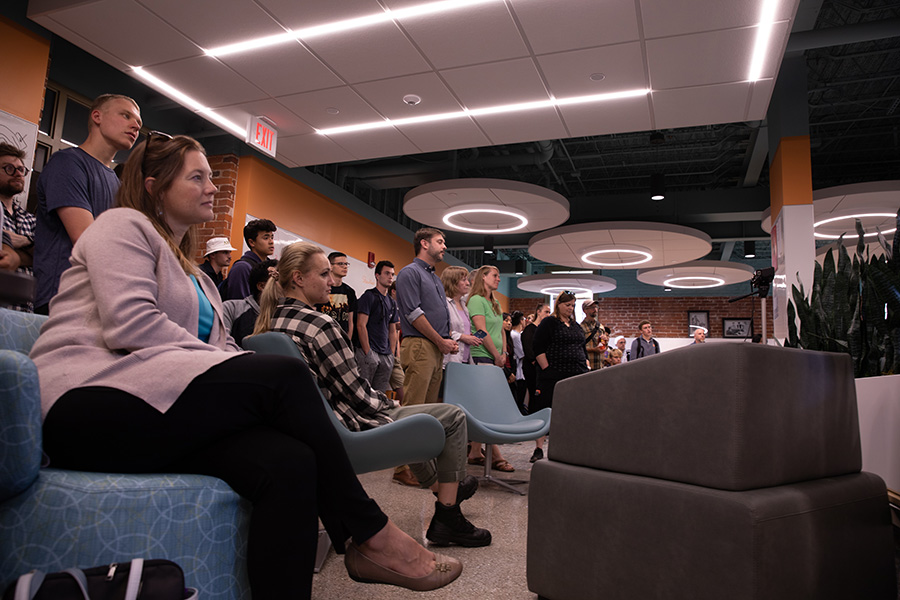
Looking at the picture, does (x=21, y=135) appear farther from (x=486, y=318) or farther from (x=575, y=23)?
(x=575, y=23)

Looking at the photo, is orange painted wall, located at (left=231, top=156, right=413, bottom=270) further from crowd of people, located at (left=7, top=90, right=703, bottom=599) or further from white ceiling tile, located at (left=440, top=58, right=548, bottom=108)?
crowd of people, located at (left=7, top=90, right=703, bottom=599)

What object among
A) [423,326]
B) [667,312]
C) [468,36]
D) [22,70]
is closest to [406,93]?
[468,36]

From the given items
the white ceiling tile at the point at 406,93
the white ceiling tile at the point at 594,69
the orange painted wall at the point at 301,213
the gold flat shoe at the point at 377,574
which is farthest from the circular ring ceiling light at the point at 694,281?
the gold flat shoe at the point at 377,574

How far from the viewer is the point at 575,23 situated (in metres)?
3.98

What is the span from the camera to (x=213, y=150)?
22.6ft

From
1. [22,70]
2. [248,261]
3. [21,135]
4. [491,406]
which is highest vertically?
[22,70]

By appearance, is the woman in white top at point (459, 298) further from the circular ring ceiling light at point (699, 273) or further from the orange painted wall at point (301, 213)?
the circular ring ceiling light at point (699, 273)

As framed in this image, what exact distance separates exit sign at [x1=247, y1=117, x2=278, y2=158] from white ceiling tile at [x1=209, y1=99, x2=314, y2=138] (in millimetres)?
65

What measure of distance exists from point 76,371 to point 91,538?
293mm

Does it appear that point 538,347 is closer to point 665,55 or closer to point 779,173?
point 665,55

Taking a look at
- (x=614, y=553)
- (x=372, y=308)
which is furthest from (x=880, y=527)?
(x=372, y=308)

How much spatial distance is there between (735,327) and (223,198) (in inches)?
515

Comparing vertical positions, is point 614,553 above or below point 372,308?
below

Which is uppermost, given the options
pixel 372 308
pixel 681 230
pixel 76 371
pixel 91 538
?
pixel 681 230
